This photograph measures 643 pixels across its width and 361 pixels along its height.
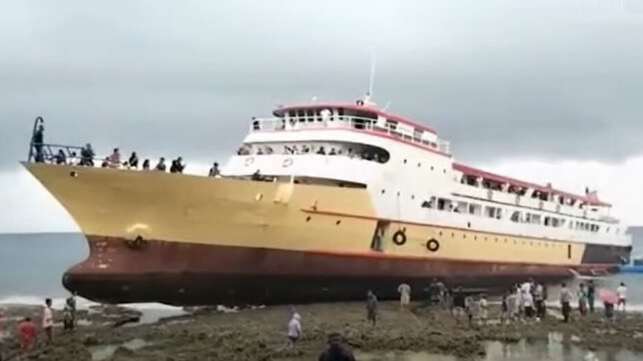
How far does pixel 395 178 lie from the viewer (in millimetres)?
31859

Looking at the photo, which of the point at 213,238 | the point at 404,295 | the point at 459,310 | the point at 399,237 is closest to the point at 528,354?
the point at 459,310

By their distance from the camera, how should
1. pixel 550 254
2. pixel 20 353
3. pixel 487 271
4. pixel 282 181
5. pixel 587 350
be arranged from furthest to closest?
pixel 550 254 → pixel 487 271 → pixel 282 181 → pixel 587 350 → pixel 20 353

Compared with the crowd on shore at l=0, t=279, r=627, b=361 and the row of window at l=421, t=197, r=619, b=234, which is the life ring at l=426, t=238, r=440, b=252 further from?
the row of window at l=421, t=197, r=619, b=234

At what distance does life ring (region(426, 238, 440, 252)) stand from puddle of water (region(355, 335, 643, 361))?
11.2 meters

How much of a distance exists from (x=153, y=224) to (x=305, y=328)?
674cm

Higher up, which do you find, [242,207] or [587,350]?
[242,207]

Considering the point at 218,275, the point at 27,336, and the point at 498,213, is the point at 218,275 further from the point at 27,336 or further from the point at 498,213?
the point at 498,213

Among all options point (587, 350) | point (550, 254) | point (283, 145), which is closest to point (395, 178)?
point (283, 145)

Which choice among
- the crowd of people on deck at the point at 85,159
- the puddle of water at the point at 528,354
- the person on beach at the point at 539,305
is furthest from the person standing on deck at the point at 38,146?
the person on beach at the point at 539,305

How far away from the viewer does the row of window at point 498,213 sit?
3447cm

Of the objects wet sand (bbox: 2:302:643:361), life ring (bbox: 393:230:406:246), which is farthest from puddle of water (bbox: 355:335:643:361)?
life ring (bbox: 393:230:406:246)

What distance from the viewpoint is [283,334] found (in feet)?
73.5

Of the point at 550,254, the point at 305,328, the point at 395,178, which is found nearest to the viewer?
the point at 305,328

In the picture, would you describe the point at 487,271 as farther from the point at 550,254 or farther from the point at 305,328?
the point at 305,328
